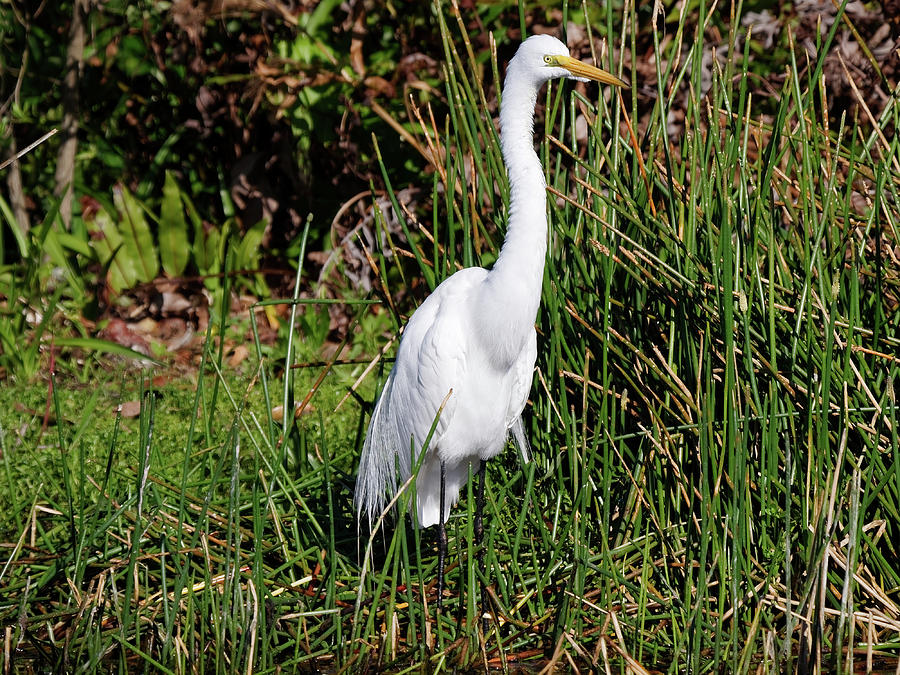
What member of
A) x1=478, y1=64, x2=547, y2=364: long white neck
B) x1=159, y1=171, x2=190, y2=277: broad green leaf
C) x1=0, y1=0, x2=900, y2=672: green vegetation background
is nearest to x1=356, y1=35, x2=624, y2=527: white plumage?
x1=478, y1=64, x2=547, y2=364: long white neck

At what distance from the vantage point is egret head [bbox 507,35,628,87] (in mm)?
2443

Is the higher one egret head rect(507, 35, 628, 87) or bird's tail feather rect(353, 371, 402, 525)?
egret head rect(507, 35, 628, 87)

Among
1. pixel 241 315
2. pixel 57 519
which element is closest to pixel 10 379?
pixel 241 315

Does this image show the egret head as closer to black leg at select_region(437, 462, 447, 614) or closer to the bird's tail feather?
the bird's tail feather

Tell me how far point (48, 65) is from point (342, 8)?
175cm

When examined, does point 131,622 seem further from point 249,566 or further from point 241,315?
point 241,315

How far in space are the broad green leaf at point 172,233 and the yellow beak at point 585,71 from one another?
9.90ft

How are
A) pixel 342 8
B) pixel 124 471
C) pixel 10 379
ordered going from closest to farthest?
pixel 124 471 → pixel 10 379 → pixel 342 8

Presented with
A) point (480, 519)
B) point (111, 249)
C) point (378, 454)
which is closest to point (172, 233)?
point (111, 249)

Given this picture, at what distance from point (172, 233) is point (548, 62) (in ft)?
9.94

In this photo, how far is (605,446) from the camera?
2523mm

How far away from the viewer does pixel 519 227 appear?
2.43 meters

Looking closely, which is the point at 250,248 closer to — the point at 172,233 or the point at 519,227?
the point at 172,233

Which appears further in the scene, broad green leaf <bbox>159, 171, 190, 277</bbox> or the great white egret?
broad green leaf <bbox>159, 171, 190, 277</bbox>
